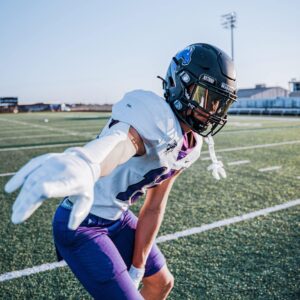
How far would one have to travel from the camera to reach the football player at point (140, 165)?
1.46 m

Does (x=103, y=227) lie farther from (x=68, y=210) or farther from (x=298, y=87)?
(x=298, y=87)

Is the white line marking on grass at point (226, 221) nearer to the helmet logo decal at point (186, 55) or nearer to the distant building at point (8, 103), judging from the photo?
the helmet logo decal at point (186, 55)

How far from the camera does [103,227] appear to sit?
180cm

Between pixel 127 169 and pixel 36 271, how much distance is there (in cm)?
176

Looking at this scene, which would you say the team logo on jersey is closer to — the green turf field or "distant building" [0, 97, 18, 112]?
the green turf field

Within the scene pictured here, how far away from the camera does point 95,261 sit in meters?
1.62

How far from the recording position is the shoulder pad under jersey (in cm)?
146

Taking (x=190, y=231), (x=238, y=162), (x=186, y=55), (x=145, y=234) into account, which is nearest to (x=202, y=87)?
(x=186, y=55)

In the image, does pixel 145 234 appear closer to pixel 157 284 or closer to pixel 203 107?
pixel 157 284

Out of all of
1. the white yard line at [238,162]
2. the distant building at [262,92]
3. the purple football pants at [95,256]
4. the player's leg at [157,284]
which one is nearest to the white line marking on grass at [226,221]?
the player's leg at [157,284]

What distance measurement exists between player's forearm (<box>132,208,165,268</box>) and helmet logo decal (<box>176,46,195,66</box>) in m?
0.85

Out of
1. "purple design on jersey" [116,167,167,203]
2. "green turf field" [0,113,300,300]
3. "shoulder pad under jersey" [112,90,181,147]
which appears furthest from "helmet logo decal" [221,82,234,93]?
"green turf field" [0,113,300,300]

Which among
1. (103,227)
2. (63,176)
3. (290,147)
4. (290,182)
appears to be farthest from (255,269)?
(290,147)

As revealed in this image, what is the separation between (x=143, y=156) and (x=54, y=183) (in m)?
0.65
